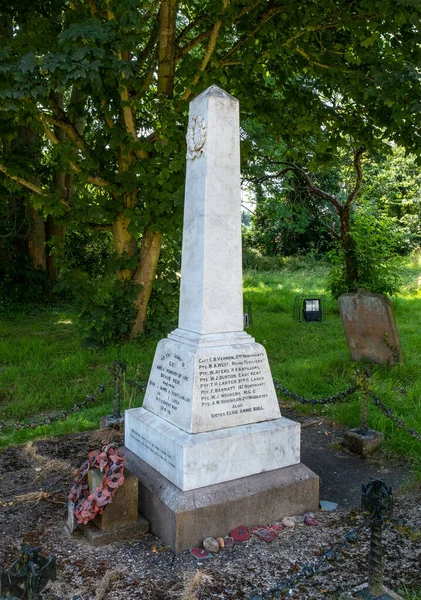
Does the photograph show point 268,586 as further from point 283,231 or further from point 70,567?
point 283,231

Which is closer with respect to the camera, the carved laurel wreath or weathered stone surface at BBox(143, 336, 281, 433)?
weathered stone surface at BBox(143, 336, 281, 433)

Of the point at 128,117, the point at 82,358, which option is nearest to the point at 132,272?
the point at 82,358

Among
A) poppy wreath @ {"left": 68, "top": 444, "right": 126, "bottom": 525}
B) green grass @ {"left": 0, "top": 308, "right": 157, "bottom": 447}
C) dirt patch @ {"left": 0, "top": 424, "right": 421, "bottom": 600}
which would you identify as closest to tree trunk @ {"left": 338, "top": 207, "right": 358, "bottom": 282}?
green grass @ {"left": 0, "top": 308, "right": 157, "bottom": 447}

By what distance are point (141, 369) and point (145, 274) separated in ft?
7.46

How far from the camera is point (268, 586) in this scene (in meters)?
2.88

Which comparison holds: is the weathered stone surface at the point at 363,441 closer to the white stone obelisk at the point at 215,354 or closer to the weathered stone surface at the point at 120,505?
the white stone obelisk at the point at 215,354

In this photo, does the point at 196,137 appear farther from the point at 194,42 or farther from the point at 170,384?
the point at 194,42

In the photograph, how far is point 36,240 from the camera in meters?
15.5

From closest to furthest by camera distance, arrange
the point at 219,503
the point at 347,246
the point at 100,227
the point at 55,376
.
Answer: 1. the point at 219,503
2. the point at 55,376
3. the point at 100,227
4. the point at 347,246

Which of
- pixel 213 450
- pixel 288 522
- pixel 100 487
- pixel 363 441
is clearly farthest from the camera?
pixel 363 441

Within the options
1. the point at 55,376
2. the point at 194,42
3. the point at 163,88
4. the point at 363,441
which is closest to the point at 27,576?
the point at 363,441

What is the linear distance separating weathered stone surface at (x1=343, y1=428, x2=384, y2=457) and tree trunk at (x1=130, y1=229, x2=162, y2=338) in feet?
17.3

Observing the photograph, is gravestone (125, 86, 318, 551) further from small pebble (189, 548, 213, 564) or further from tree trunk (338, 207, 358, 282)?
tree trunk (338, 207, 358, 282)

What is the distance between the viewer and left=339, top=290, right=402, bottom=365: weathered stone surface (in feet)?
24.0
